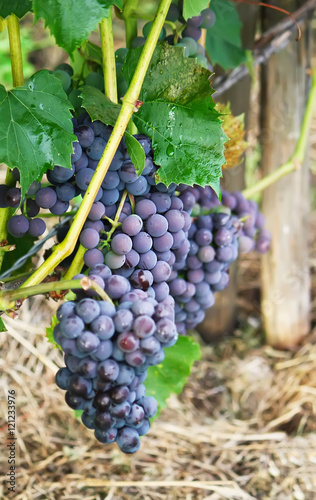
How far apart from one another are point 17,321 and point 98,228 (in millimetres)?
880

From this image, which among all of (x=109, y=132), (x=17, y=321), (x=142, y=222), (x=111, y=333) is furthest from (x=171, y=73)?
(x=17, y=321)

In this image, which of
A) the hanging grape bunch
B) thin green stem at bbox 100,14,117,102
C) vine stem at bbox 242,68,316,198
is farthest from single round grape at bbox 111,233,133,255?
vine stem at bbox 242,68,316,198

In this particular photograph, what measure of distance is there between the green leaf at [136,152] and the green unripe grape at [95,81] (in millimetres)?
156

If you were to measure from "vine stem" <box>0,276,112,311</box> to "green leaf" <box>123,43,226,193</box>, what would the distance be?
22cm

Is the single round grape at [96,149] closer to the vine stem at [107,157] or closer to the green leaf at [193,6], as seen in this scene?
the vine stem at [107,157]

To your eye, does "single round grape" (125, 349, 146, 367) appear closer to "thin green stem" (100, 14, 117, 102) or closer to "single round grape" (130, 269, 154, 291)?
"single round grape" (130, 269, 154, 291)

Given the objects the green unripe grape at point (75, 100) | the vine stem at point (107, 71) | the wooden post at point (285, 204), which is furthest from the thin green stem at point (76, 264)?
the wooden post at point (285, 204)

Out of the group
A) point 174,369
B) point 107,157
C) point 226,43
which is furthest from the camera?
point 226,43

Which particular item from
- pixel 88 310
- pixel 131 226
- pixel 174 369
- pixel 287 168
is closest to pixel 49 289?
pixel 88 310

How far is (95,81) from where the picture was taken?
837 mm

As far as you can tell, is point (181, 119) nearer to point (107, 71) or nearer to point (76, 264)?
point (107, 71)

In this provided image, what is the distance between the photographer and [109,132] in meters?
0.75

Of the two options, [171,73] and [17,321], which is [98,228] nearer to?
[171,73]

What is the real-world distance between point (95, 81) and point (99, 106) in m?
0.13
